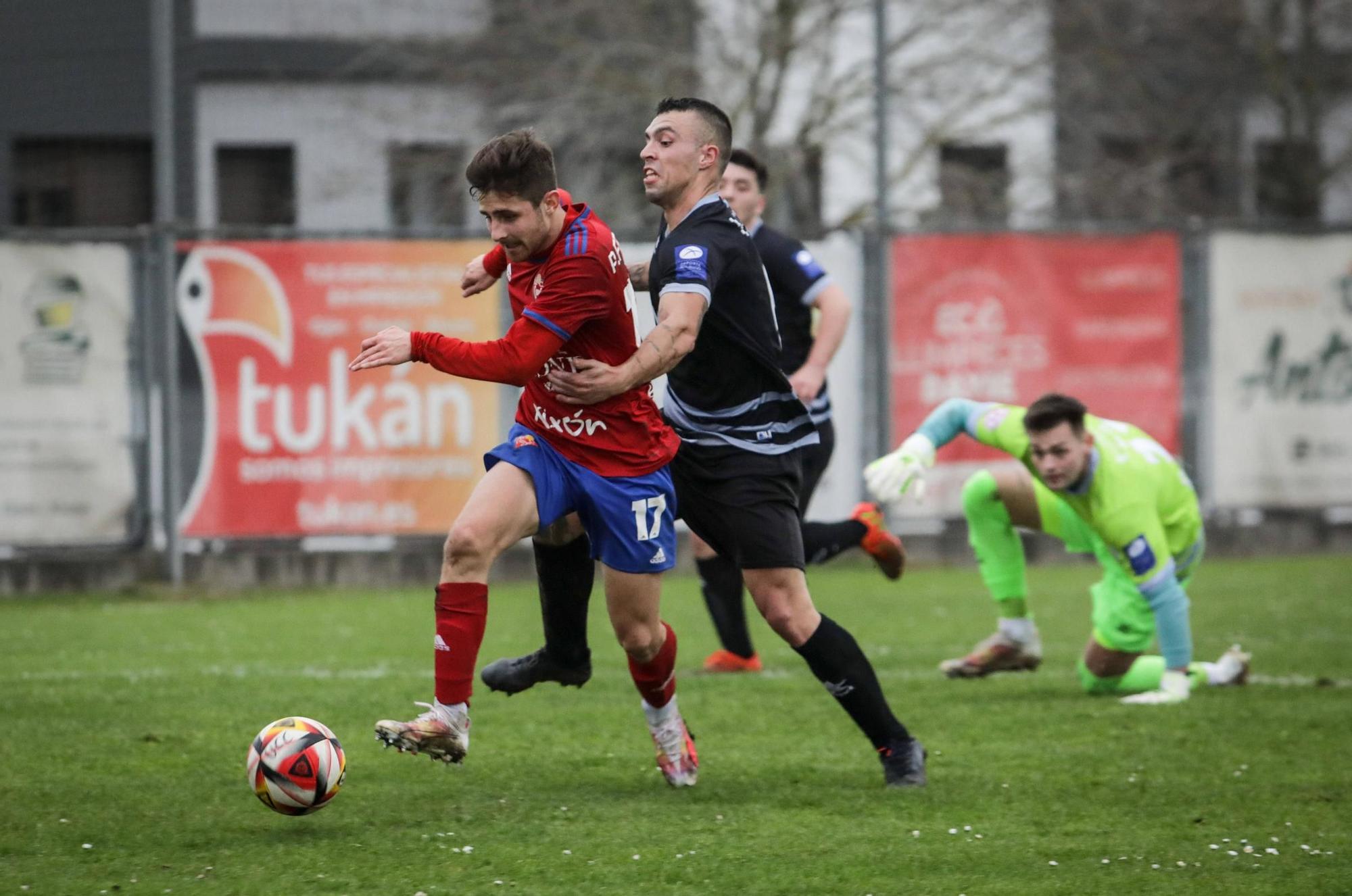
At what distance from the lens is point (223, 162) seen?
18.5 m

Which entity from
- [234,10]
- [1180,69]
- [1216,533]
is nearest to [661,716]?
[1216,533]

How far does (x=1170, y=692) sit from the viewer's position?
7.88 meters

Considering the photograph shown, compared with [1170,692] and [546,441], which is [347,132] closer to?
[1170,692]

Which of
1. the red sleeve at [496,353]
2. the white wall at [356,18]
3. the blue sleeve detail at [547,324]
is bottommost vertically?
the red sleeve at [496,353]

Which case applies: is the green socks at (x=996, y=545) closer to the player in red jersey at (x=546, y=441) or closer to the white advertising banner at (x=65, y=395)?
the player in red jersey at (x=546, y=441)

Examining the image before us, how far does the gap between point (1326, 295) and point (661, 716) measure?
10135 mm

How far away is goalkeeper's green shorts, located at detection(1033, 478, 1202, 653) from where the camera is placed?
8.00m

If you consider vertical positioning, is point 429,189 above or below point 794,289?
above

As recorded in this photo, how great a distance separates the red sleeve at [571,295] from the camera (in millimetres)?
5461

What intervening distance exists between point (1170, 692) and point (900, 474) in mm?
1792

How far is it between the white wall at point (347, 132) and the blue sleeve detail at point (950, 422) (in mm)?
11027

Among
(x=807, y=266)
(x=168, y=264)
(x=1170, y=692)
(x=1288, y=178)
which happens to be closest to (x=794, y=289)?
(x=807, y=266)

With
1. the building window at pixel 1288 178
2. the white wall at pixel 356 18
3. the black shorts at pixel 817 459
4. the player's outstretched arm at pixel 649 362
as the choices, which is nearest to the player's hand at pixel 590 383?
the player's outstretched arm at pixel 649 362

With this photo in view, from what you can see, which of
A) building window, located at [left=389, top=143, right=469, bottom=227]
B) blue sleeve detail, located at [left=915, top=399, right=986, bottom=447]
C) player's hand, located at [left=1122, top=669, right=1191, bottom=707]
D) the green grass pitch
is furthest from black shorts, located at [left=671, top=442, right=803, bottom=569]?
building window, located at [left=389, top=143, right=469, bottom=227]
